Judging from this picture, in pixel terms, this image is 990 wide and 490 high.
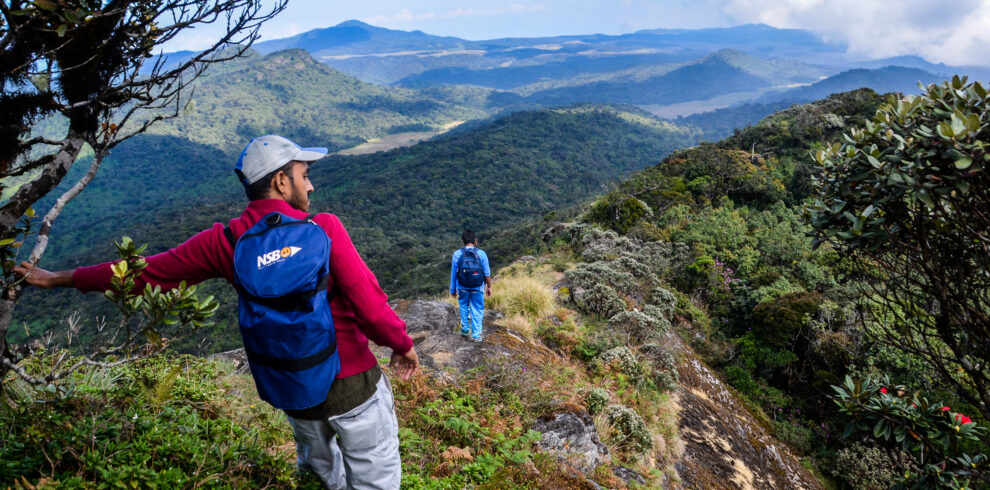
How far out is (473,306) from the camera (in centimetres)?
605

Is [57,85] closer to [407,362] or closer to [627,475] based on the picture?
[407,362]

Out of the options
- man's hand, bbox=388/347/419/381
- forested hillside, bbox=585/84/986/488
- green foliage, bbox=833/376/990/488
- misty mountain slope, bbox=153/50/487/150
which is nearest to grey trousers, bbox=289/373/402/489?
man's hand, bbox=388/347/419/381

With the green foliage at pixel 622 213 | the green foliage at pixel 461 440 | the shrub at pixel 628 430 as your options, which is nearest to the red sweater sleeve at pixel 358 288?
the green foliage at pixel 461 440

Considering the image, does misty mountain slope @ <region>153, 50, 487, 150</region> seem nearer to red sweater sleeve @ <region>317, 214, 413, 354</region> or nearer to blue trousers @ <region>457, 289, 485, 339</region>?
blue trousers @ <region>457, 289, 485, 339</region>

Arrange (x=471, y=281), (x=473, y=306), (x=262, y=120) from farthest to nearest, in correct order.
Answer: (x=262, y=120)
(x=473, y=306)
(x=471, y=281)

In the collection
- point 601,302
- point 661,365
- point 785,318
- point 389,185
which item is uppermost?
point 601,302

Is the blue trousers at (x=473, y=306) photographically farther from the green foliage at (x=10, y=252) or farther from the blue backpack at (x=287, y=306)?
the green foliage at (x=10, y=252)

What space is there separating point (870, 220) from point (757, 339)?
10722 millimetres

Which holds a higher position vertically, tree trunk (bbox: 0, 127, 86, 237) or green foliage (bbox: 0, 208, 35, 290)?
tree trunk (bbox: 0, 127, 86, 237)

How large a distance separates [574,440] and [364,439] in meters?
2.57

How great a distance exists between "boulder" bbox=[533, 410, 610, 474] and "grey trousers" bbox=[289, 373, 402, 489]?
207 centimetres

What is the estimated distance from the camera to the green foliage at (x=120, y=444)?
189 centimetres

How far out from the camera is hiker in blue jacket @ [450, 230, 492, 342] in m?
5.86

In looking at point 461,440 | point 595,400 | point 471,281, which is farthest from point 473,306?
point 461,440
